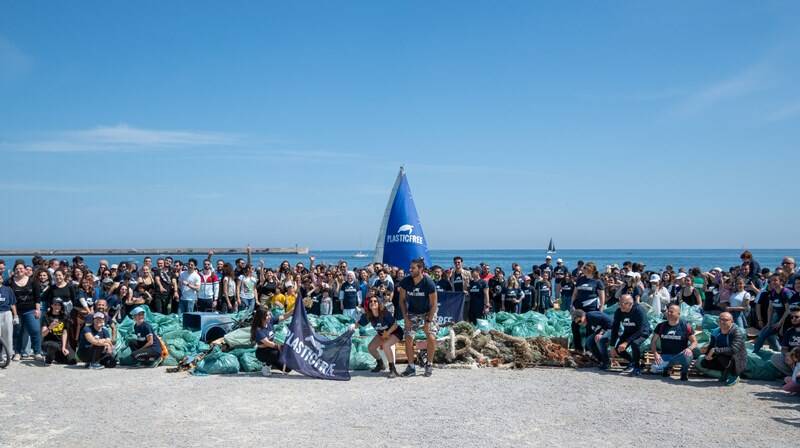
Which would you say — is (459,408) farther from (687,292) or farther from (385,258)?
(385,258)

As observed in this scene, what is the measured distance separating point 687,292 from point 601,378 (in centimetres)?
560

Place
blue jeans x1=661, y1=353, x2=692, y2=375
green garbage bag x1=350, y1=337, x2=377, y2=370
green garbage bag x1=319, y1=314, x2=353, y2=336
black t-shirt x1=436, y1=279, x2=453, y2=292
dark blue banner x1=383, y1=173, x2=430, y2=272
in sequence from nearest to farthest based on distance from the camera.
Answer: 1. blue jeans x1=661, y1=353, x2=692, y2=375
2. green garbage bag x1=350, y1=337, x2=377, y2=370
3. green garbage bag x1=319, y1=314, x2=353, y2=336
4. black t-shirt x1=436, y1=279, x2=453, y2=292
5. dark blue banner x1=383, y1=173, x2=430, y2=272

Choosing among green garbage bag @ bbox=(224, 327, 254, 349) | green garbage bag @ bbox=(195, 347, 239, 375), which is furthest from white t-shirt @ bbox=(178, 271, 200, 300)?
green garbage bag @ bbox=(195, 347, 239, 375)

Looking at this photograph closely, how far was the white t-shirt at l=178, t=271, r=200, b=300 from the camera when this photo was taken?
520 inches

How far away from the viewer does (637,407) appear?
7.01 metres

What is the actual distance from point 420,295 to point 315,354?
5.48ft

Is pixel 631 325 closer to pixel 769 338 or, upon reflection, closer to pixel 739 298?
pixel 769 338

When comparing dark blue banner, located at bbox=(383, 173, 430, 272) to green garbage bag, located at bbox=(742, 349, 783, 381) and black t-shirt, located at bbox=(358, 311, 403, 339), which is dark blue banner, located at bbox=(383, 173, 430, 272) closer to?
black t-shirt, located at bbox=(358, 311, 403, 339)

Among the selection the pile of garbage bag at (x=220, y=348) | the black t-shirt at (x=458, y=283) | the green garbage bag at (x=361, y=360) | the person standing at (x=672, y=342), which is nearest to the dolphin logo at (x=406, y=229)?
the black t-shirt at (x=458, y=283)

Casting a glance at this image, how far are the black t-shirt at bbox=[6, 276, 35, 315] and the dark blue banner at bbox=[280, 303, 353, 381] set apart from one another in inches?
167

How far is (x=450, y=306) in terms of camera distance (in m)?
13.1

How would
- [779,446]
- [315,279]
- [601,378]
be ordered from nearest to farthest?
[779,446]
[601,378]
[315,279]

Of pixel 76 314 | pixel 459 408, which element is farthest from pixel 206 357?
pixel 459 408

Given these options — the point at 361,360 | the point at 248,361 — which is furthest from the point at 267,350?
the point at 361,360
